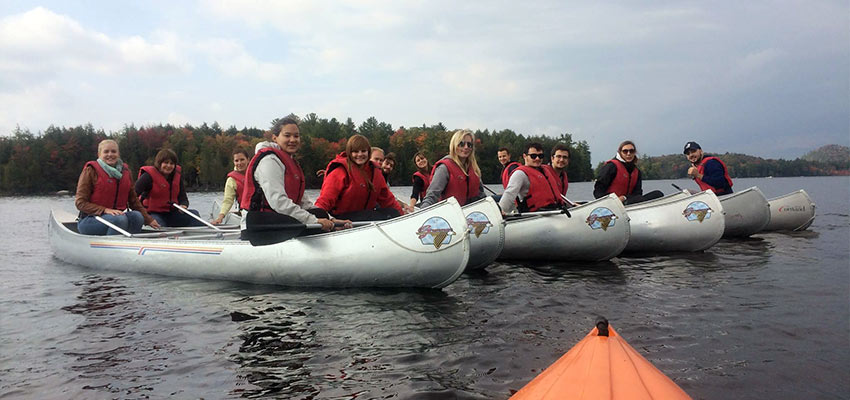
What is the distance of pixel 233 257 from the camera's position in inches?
257

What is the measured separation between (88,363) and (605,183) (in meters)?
7.78

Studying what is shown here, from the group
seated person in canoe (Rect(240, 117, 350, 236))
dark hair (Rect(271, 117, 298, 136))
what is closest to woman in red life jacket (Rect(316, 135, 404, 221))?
seated person in canoe (Rect(240, 117, 350, 236))

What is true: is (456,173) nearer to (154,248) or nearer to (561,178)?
(561,178)

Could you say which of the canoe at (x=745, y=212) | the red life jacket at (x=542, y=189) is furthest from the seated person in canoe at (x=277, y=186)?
the canoe at (x=745, y=212)

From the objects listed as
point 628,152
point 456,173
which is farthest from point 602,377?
point 628,152

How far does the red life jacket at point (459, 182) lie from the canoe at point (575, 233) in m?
1.05

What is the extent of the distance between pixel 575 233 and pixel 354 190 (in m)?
3.38

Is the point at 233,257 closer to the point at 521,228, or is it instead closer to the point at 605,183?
the point at 521,228

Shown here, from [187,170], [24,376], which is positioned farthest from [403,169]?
[24,376]

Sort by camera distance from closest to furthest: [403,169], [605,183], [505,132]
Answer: [605,183], [403,169], [505,132]

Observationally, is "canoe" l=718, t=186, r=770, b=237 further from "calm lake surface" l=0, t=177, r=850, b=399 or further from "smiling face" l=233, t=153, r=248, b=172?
"smiling face" l=233, t=153, r=248, b=172

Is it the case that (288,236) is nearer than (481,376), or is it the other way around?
(481,376)

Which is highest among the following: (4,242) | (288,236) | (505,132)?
(505,132)

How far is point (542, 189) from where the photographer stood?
27.9 feet
